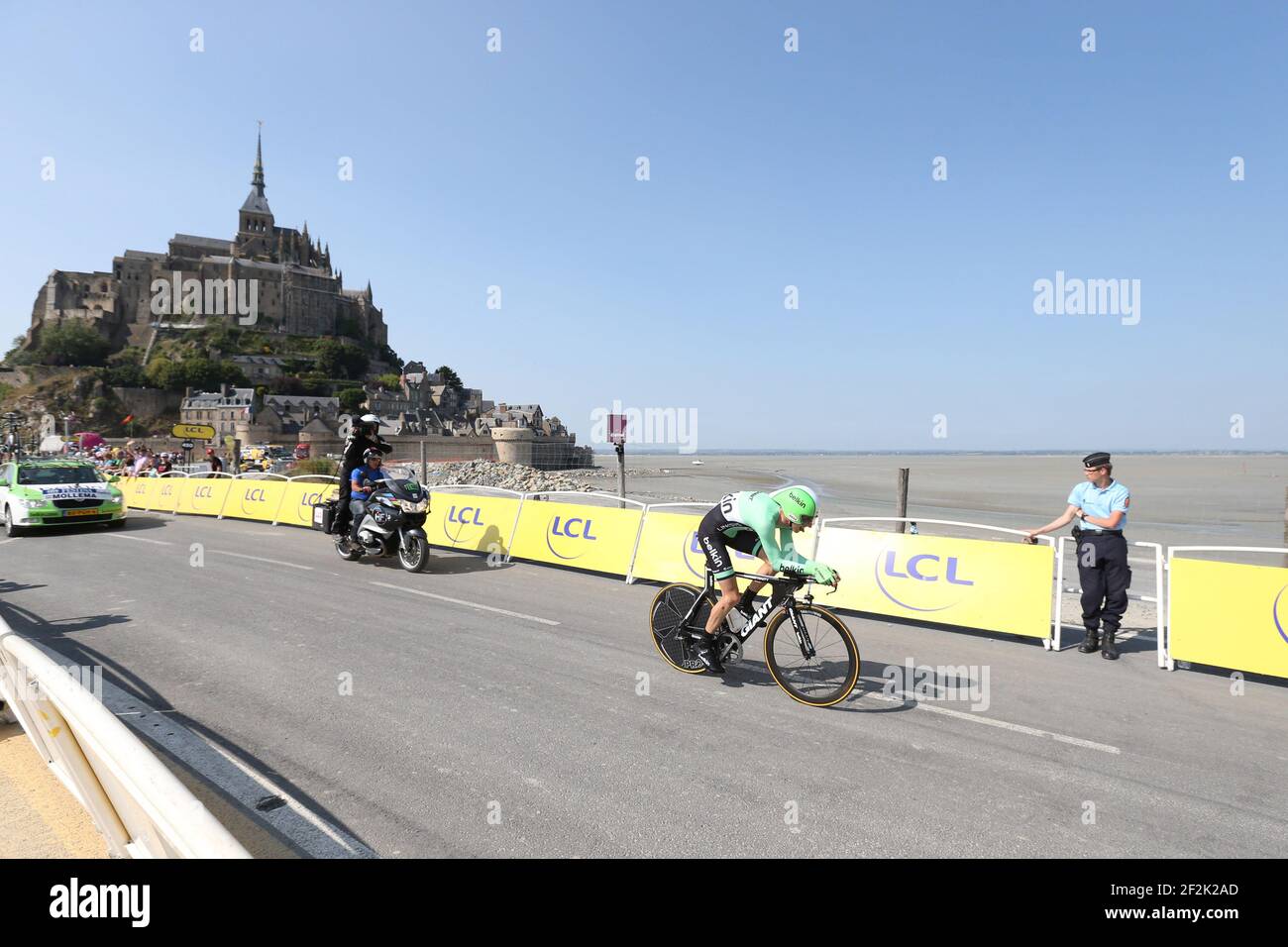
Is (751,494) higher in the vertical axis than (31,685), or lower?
higher

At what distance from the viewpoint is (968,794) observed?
3867 millimetres

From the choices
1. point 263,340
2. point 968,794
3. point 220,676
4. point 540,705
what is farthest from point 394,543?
point 263,340

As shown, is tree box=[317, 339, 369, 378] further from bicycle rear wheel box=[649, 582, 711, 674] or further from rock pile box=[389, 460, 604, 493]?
bicycle rear wheel box=[649, 582, 711, 674]

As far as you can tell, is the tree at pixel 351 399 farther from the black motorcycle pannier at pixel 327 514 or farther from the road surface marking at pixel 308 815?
the road surface marking at pixel 308 815

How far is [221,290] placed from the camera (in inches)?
4970

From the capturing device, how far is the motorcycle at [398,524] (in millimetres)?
10148

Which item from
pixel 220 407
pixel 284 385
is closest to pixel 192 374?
pixel 220 407

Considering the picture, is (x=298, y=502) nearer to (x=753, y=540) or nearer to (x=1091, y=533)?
(x=753, y=540)

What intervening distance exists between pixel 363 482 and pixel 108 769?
8715 mm

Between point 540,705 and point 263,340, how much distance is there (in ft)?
456
